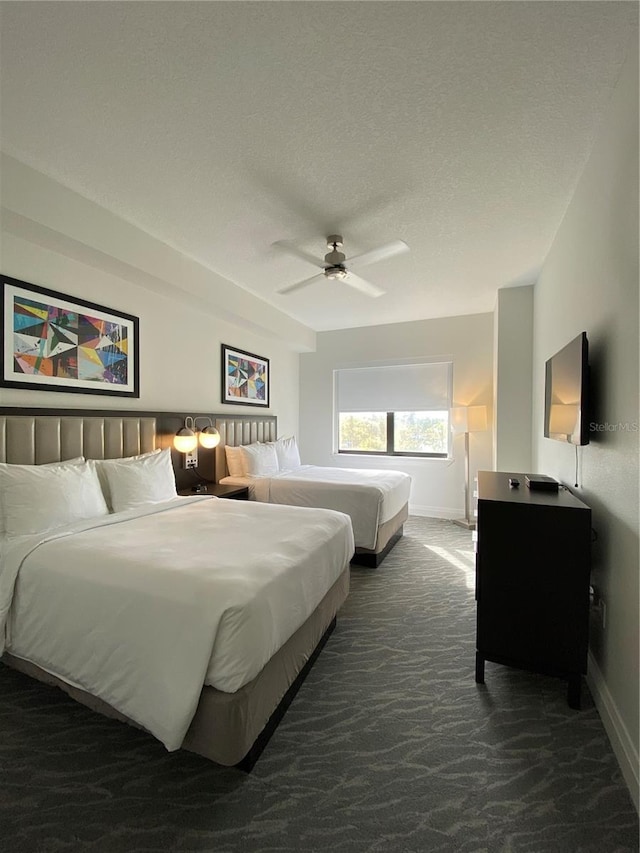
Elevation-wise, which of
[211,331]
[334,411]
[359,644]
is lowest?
[359,644]

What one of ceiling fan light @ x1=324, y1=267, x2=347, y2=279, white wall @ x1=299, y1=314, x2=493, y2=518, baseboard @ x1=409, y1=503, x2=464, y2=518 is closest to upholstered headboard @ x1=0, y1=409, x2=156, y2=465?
ceiling fan light @ x1=324, y1=267, x2=347, y2=279

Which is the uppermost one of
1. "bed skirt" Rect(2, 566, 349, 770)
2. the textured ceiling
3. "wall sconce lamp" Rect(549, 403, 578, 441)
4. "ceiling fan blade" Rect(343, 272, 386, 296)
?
the textured ceiling

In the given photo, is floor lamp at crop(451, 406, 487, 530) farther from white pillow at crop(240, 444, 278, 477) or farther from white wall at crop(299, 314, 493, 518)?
white pillow at crop(240, 444, 278, 477)

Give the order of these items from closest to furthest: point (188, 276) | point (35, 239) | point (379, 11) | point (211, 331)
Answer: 1. point (379, 11)
2. point (35, 239)
3. point (188, 276)
4. point (211, 331)

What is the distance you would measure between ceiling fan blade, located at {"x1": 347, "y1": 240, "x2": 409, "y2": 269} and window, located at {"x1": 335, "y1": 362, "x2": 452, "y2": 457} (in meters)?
2.99

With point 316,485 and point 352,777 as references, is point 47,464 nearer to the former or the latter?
point 316,485

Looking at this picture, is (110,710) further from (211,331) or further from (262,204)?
(211,331)

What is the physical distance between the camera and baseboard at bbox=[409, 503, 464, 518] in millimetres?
5274

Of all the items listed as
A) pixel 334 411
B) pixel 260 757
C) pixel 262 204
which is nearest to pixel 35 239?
pixel 262 204

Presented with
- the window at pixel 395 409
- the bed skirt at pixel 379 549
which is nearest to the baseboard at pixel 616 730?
the bed skirt at pixel 379 549

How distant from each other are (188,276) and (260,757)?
343 centimetres

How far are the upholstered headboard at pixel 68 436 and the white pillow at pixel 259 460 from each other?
114 centimetres

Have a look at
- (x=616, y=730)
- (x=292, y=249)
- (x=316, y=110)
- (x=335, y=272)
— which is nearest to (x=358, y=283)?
(x=335, y=272)

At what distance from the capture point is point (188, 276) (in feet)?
11.1
